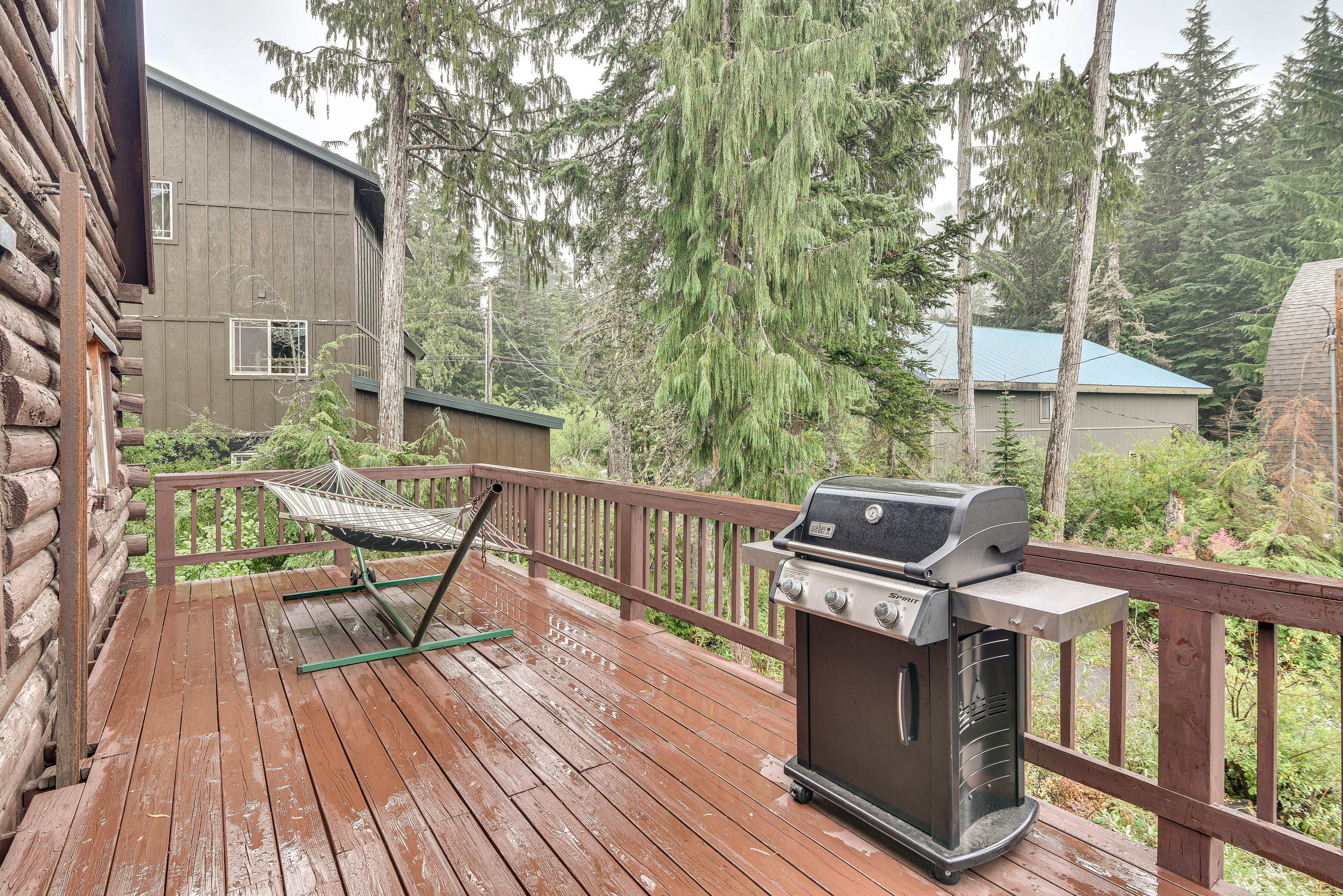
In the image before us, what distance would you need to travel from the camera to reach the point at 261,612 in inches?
156

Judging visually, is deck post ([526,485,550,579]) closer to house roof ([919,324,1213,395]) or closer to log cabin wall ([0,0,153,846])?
log cabin wall ([0,0,153,846])

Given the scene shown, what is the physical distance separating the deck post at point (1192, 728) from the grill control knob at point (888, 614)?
2.22 ft

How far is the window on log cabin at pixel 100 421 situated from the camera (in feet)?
10.4

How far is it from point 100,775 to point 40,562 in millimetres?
723

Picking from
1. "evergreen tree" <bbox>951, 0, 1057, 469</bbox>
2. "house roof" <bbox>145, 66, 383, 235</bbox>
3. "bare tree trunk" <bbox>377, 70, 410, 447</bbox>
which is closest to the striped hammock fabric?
"bare tree trunk" <bbox>377, 70, 410, 447</bbox>

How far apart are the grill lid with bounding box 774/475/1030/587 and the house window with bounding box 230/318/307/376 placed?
9.50 m

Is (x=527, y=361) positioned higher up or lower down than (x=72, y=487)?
higher up

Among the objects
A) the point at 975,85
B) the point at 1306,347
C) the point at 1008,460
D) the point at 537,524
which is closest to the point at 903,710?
the point at 537,524

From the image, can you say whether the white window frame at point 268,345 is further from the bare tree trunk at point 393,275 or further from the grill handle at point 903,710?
the grill handle at point 903,710

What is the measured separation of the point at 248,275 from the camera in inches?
372

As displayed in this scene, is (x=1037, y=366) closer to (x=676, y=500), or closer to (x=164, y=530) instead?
(x=676, y=500)

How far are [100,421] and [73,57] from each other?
5.64 feet

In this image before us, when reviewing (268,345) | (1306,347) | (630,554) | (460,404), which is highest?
(268,345)

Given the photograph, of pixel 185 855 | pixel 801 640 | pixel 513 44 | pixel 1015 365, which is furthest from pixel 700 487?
pixel 1015 365
